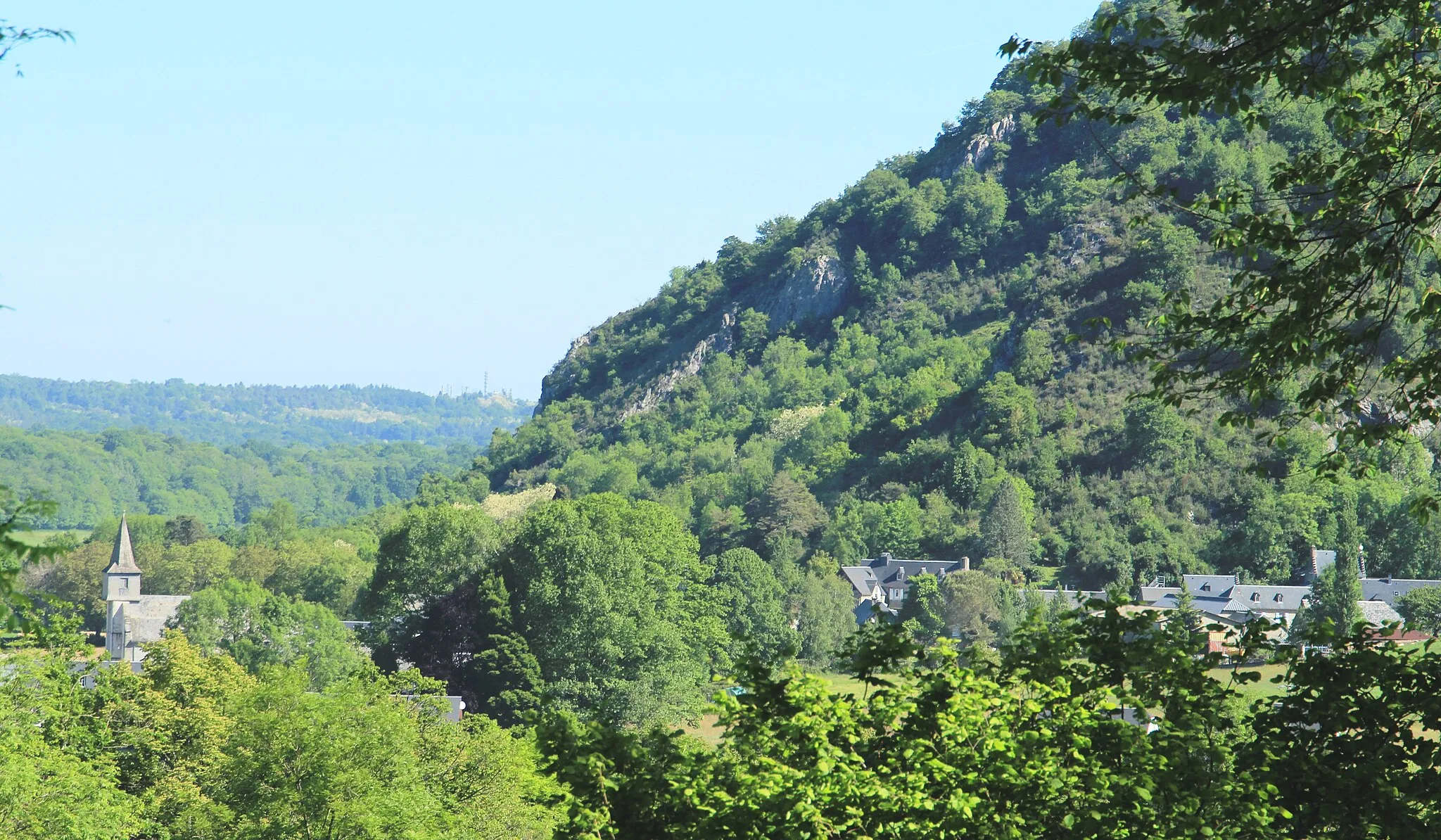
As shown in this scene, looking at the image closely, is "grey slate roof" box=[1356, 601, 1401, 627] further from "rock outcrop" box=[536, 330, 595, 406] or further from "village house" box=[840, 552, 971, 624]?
"rock outcrop" box=[536, 330, 595, 406]

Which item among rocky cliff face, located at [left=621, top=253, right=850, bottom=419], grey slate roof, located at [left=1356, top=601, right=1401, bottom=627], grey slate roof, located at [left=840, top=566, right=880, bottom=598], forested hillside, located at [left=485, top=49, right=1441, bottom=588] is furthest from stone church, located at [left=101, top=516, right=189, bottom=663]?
grey slate roof, located at [left=1356, top=601, right=1401, bottom=627]

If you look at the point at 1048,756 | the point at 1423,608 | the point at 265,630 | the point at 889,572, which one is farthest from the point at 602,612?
the point at 889,572

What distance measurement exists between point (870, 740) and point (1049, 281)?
101m

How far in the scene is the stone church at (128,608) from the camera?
8333 cm

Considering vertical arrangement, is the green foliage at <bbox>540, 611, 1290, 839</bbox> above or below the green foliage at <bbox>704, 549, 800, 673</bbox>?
above

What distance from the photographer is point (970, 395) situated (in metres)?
102

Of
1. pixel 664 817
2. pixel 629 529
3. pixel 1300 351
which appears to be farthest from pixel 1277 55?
pixel 629 529

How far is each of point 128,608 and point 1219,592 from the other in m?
57.7

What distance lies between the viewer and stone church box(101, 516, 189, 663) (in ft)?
273

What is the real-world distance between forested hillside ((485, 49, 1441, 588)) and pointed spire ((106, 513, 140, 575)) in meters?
31.2

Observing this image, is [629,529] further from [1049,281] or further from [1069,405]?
[1049,281]

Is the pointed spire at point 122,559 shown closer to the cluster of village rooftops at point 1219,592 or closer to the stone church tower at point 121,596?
the stone church tower at point 121,596

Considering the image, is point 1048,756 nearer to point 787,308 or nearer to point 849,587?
point 849,587

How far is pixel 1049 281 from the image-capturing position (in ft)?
360
